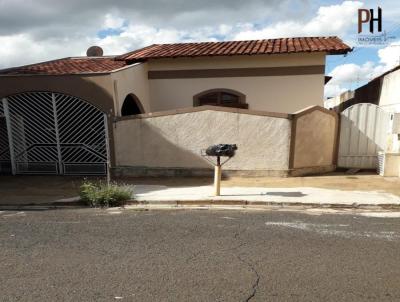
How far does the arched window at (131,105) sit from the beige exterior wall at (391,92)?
329 inches

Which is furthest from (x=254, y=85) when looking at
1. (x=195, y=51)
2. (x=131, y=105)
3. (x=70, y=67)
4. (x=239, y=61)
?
(x=70, y=67)

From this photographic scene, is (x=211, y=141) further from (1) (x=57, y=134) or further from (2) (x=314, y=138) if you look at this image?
(1) (x=57, y=134)

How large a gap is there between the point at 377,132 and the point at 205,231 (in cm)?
741

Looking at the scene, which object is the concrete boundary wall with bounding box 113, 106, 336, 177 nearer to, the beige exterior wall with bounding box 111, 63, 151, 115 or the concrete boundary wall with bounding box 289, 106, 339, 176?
the concrete boundary wall with bounding box 289, 106, 339, 176

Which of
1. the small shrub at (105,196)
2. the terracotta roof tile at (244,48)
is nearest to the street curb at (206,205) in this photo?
the small shrub at (105,196)

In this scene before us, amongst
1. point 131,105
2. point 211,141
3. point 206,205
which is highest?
point 131,105

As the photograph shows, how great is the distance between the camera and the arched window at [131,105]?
42.6 ft

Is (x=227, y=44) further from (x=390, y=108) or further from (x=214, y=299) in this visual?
(x=214, y=299)

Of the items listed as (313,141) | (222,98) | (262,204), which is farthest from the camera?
(222,98)

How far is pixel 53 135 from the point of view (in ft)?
37.7

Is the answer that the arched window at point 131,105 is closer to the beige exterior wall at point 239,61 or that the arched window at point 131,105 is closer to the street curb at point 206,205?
the beige exterior wall at point 239,61

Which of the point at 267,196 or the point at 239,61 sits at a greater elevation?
the point at 239,61

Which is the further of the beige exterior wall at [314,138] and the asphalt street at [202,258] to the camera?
the beige exterior wall at [314,138]

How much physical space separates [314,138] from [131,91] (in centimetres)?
618
